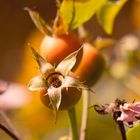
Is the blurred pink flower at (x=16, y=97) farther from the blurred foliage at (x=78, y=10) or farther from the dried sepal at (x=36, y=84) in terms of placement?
the dried sepal at (x=36, y=84)

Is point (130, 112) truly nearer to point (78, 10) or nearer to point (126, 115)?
point (126, 115)

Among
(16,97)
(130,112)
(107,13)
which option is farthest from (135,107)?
(16,97)

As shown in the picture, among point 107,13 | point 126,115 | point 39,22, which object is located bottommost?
point 126,115

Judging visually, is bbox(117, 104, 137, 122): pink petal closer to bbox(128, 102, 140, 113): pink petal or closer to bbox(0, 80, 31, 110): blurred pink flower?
bbox(128, 102, 140, 113): pink petal

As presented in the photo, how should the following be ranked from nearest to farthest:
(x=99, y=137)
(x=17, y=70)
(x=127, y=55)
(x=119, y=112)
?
(x=119, y=112) → (x=99, y=137) → (x=127, y=55) → (x=17, y=70)

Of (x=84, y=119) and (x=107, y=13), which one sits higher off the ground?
(x=107, y=13)

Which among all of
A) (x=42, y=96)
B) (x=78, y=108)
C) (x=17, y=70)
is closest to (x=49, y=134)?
(x=78, y=108)

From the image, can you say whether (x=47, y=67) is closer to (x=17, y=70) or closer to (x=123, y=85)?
(x=123, y=85)
